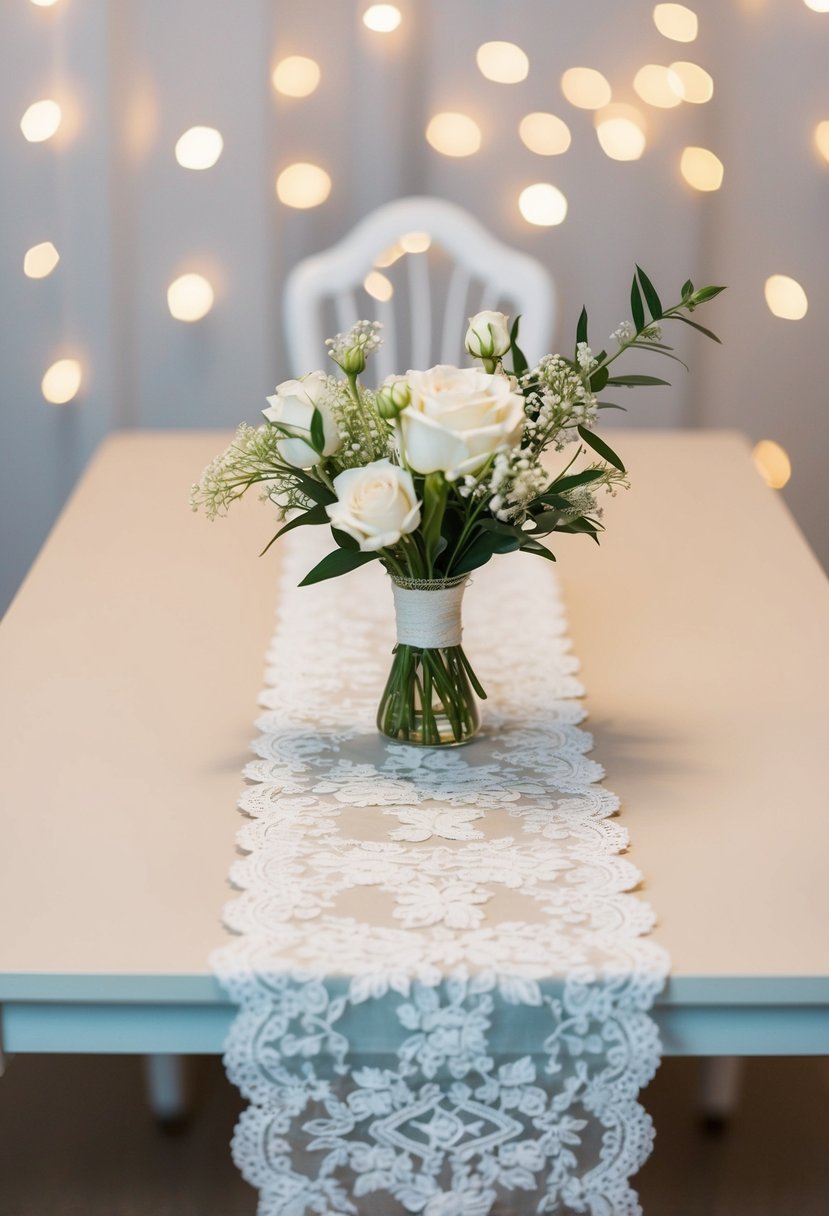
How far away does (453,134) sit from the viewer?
8.41ft

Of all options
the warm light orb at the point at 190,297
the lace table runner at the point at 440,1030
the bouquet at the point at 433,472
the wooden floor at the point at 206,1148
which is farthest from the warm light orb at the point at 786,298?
the lace table runner at the point at 440,1030

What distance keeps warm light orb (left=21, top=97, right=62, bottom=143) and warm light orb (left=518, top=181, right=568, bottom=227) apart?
84cm

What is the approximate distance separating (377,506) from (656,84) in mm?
1833

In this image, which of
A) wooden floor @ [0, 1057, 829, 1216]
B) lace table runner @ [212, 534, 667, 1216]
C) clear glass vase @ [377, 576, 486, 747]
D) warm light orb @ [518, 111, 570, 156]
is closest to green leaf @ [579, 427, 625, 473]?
clear glass vase @ [377, 576, 486, 747]

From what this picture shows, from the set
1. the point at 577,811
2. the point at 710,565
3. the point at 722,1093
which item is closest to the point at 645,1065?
the point at 577,811

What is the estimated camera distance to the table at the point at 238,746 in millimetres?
829

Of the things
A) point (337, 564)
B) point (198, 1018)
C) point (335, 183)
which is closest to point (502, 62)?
point (335, 183)

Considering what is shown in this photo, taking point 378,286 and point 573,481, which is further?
point 378,286

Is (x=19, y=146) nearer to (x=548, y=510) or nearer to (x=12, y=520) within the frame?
(x=12, y=520)

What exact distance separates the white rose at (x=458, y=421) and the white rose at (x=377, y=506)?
2 cm

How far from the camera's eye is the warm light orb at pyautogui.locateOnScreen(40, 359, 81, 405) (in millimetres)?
2680

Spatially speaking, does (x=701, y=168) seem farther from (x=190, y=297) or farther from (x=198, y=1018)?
(x=198, y=1018)

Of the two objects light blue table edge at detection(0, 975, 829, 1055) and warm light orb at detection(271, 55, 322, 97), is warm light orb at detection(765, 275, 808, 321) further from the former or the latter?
light blue table edge at detection(0, 975, 829, 1055)

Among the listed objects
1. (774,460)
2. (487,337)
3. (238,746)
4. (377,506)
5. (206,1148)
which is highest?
(487,337)
